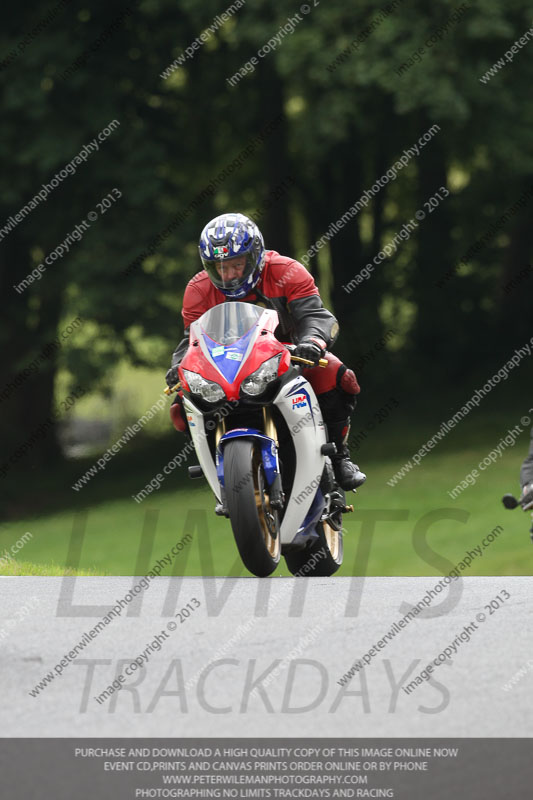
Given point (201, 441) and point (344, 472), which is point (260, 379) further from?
point (344, 472)

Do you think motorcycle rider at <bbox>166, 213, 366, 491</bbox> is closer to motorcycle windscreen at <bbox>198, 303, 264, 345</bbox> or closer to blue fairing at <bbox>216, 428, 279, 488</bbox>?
motorcycle windscreen at <bbox>198, 303, 264, 345</bbox>

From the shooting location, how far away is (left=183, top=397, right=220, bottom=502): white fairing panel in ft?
24.5

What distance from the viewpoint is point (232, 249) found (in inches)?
298

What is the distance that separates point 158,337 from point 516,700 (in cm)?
1605

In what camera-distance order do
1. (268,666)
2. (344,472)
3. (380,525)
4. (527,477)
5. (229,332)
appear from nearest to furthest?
(268,666)
(527,477)
(229,332)
(344,472)
(380,525)

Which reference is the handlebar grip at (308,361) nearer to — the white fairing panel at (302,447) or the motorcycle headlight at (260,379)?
the white fairing panel at (302,447)

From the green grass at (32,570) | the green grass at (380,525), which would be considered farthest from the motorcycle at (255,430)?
the green grass at (380,525)

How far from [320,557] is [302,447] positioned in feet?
3.91

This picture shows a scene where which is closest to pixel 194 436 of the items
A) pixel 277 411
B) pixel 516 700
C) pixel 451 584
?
pixel 277 411

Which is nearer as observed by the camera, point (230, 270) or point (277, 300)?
point (230, 270)

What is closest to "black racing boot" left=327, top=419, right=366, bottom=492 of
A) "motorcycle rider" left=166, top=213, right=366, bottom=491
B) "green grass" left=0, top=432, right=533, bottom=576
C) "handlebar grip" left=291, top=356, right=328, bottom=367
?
"motorcycle rider" left=166, top=213, right=366, bottom=491

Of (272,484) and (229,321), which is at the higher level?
(229,321)
